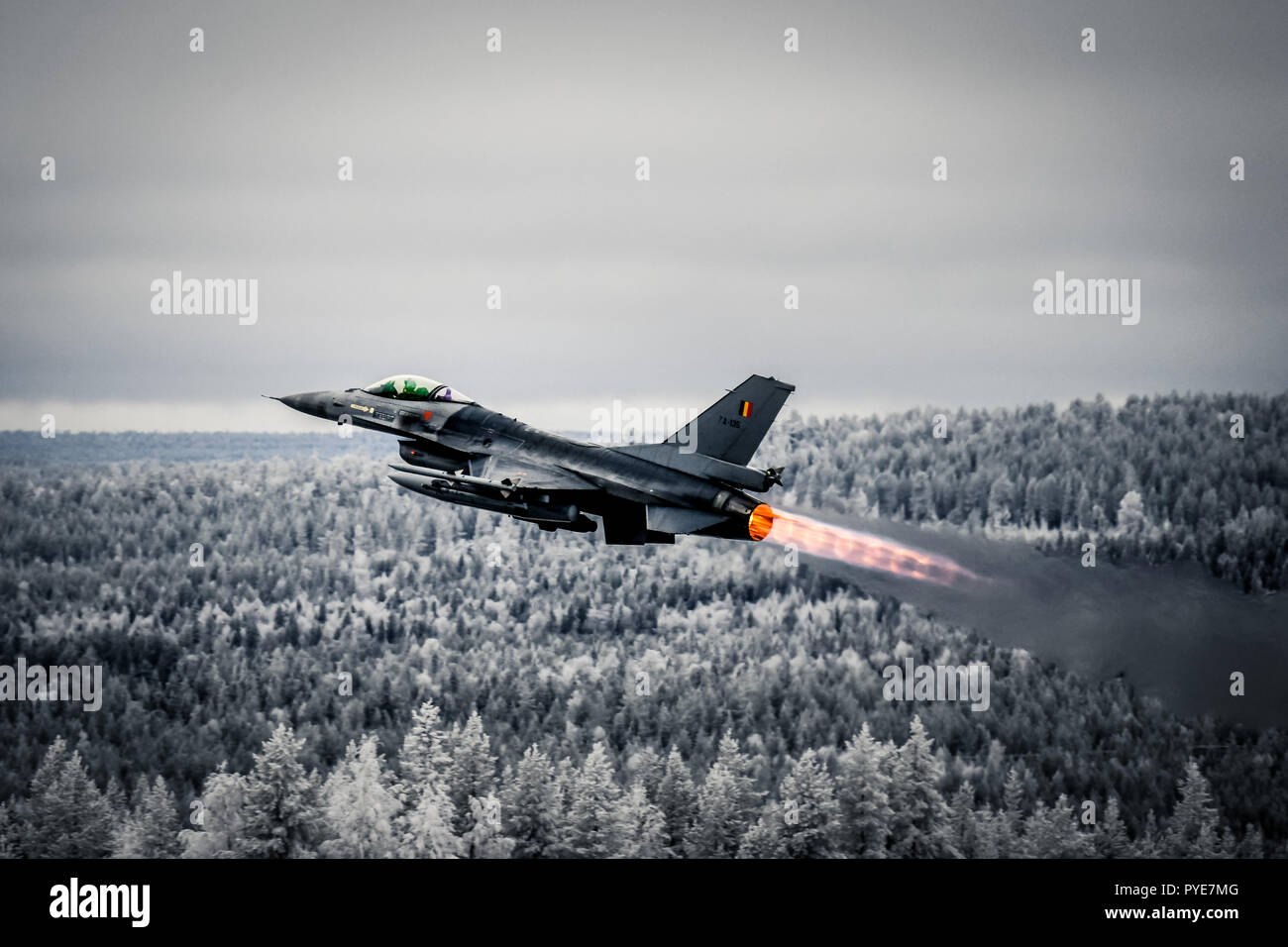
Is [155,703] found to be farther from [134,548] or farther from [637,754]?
[637,754]

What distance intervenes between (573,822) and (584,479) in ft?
238

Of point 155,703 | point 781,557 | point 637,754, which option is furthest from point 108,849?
point 781,557

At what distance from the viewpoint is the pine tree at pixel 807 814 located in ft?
390

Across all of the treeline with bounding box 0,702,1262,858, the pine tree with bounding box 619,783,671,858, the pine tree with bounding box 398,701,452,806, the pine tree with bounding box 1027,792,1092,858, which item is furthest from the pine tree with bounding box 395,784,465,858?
the pine tree with bounding box 1027,792,1092,858

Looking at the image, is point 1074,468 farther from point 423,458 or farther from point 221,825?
point 423,458

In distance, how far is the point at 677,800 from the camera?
12262 centimetres

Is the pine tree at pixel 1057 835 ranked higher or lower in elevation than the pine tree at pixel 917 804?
lower

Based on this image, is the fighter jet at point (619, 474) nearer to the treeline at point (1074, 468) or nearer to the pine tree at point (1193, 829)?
the pine tree at point (1193, 829)

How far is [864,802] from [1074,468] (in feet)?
165

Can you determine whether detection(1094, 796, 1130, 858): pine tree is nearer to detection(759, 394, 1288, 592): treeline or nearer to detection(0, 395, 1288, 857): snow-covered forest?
detection(0, 395, 1288, 857): snow-covered forest

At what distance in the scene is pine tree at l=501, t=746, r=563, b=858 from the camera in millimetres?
116875

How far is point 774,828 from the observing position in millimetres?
120625

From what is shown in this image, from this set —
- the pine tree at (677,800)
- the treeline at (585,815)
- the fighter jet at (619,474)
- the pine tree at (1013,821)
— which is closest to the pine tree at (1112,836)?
the treeline at (585,815)

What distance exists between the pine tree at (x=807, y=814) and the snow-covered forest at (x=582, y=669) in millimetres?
239
